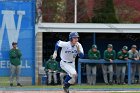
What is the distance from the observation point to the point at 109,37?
94.2 ft

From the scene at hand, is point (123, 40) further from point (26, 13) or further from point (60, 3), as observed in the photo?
point (26, 13)

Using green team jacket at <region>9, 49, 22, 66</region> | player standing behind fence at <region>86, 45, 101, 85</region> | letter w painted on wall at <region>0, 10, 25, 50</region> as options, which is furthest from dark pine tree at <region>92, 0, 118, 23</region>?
green team jacket at <region>9, 49, 22, 66</region>

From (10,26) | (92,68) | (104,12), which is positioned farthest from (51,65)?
(104,12)

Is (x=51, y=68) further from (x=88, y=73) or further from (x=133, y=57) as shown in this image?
(x=133, y=57)

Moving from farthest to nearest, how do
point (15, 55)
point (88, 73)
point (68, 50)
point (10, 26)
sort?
point (88, 73), point (10, 26), point (15, 55), point (68, 50)

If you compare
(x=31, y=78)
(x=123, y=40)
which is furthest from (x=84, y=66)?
(x=123, y=40)

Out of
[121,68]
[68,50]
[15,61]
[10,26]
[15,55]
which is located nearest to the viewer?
[68,50]

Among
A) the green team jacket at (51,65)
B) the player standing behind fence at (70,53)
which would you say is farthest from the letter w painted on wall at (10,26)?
the player standing behind fence at (70,53)

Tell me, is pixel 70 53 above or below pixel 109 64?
above

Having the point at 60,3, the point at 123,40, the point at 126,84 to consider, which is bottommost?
the point at 126,84

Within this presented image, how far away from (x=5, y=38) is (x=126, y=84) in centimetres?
576

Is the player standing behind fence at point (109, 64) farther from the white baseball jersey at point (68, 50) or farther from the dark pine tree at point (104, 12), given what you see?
the white baseball jersey at point (68, 50)

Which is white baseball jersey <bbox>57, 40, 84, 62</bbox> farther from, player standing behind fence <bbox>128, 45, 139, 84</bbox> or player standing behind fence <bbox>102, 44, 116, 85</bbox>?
player standing behind fence <bbox>128, 45, 139, 84</bbox>

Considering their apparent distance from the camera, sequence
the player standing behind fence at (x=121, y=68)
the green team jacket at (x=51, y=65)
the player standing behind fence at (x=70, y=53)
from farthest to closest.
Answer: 1. the player standing behind fence at (x=121, y=68)
2. the green team jacket at (x=51, y=65)
3. the player standing behind fence at (x=70, y=53)
